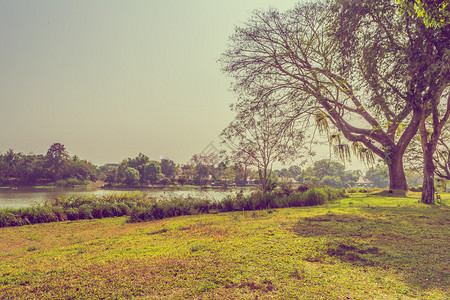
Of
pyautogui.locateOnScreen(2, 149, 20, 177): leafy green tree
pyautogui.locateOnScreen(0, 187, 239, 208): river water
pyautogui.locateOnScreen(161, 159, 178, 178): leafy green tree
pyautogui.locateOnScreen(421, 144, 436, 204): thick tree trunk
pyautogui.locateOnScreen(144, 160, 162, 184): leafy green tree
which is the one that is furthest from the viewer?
pyautogui.locateOnScreen(161, 159, 178, 178): leafy green tree

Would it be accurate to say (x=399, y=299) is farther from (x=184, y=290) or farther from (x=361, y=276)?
(x=184, y=290)

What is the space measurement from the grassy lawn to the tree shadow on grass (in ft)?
0.05

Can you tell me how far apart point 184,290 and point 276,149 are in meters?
15.2

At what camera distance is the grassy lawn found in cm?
315

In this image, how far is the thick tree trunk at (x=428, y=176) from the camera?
11.4 metres

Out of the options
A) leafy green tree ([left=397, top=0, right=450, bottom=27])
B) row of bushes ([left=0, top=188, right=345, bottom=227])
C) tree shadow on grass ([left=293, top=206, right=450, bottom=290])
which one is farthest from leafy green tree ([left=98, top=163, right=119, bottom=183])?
leafy green tree ([left=397, top=0, right=450, bottom=27])

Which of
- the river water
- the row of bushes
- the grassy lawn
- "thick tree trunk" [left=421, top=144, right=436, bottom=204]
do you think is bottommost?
the river water

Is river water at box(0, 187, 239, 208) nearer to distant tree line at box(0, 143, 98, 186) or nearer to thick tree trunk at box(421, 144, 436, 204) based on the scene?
thick tree trunk at box(421, 144, 436, 204)

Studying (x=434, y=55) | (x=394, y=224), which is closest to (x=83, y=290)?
(x=394, y=224)

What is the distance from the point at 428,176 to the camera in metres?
11.5

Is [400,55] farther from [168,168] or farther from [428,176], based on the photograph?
[168,168]

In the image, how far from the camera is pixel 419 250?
182 inches

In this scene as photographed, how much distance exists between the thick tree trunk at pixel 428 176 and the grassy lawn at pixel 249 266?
20.2ft

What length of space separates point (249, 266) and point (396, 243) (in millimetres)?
3269
